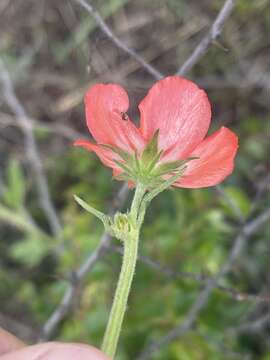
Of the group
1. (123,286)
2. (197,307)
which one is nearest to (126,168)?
(123,286)

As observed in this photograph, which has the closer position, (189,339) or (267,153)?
(189,339)

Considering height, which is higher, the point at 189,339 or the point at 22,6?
the point at 22,6

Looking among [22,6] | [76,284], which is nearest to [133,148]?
[76,284]

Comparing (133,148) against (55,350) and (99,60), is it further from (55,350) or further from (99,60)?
(99,60)

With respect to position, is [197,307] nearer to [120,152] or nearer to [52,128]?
[120,152]

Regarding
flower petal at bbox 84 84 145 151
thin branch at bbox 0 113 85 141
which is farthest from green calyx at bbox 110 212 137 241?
thin branch at bbox 0 113 85 141

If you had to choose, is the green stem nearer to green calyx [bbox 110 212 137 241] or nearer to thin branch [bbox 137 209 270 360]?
green calyx [bbox 110 212 137 241]
